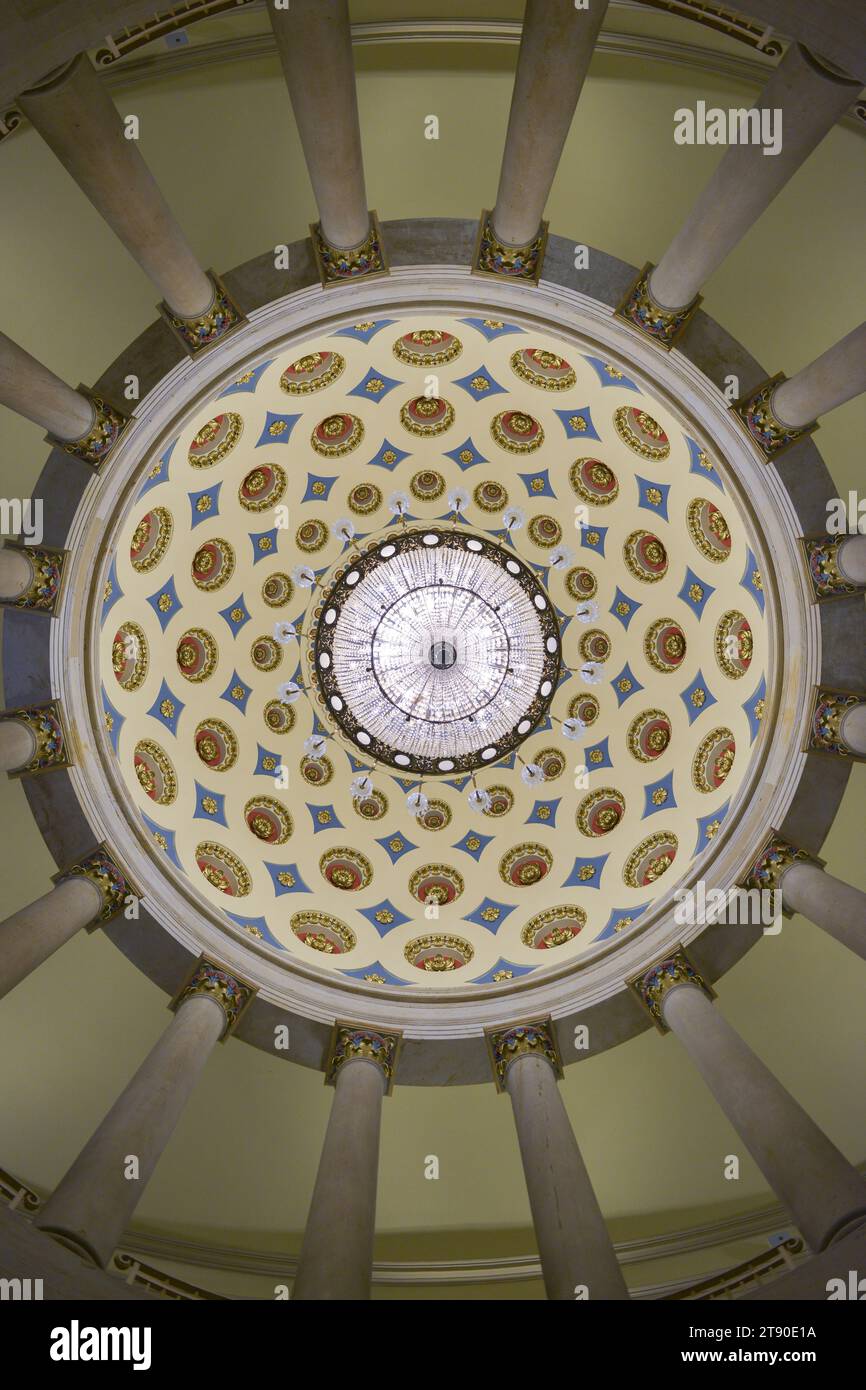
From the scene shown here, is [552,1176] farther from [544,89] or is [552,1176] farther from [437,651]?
[544,89]

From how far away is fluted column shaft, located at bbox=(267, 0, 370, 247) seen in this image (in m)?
7.63

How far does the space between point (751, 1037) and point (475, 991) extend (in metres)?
3.58

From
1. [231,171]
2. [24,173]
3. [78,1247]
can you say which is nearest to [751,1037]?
[78,1247]

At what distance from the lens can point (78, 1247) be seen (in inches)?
305

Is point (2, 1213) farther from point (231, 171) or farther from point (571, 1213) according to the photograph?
point (231, 171)

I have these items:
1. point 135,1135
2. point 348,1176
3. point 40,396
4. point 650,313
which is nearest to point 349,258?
point 650,313

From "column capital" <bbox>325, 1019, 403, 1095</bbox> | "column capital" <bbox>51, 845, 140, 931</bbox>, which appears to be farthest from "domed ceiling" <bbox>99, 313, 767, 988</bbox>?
"column capital" <bbox>325, 1019, 403, 1095</bbox>

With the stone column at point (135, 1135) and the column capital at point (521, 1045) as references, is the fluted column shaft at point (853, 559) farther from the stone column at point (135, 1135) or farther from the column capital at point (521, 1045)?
the stone column at point (135, 1135)

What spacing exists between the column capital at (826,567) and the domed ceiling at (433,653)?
7.84 ft

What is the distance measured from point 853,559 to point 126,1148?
894 centimetres

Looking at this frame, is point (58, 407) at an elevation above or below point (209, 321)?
below

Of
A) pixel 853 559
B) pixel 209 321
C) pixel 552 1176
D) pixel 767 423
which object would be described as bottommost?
pixel 552 1176

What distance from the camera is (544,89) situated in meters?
7.95

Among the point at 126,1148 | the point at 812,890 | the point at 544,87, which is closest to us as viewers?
the point at 544,87
